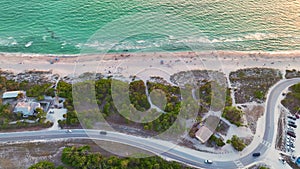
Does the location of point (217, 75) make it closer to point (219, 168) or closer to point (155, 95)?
point (155, 95)

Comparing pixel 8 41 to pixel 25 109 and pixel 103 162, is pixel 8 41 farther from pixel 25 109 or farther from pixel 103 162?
pixel 103 162

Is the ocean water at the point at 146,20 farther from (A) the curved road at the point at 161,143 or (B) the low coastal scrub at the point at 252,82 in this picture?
(A) the curved road at the point at 161,143

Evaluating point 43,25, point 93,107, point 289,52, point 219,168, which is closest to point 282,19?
point 289,52

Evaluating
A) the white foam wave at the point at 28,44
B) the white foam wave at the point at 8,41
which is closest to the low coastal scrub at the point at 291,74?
the white foam wave at the point at 28,44

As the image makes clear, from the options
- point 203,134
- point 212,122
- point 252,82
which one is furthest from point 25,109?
point 252,82

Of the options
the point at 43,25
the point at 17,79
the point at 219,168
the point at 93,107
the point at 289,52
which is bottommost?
the point at 219,168

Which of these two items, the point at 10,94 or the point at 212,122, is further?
the point at 10,94

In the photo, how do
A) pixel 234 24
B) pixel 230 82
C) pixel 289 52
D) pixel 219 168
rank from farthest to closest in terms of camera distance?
pixel 234 24 < pixel 289 52 < pixel 230 82 < pixel 219 168

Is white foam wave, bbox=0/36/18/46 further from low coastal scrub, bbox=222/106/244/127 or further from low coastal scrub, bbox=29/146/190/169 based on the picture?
low coastal scrub, bbox=222/106/244/127
